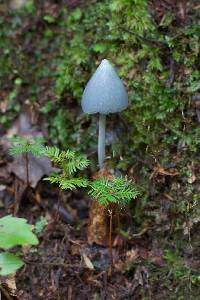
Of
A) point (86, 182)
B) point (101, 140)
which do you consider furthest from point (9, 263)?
point (101, 140)

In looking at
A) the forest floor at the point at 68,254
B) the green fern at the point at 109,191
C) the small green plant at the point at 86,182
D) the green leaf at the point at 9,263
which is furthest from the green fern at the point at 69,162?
the green leaf at the point at 9,263

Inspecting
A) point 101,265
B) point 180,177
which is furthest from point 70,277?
point 180,177

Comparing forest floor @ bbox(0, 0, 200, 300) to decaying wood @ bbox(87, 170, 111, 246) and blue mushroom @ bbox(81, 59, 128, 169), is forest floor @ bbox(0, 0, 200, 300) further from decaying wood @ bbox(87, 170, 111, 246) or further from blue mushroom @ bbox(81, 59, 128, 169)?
blue mushroom @ bbox(81, 59, 128, 169)

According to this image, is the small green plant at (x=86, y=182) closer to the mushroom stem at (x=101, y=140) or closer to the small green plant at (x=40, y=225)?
the mushroom stem at (x=101, y=140)

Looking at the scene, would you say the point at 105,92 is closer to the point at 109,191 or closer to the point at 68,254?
the point at 109,191

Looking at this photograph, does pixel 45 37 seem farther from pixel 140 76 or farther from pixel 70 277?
pixel 70 277

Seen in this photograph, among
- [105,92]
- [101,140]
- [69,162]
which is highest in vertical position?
[105,92]
